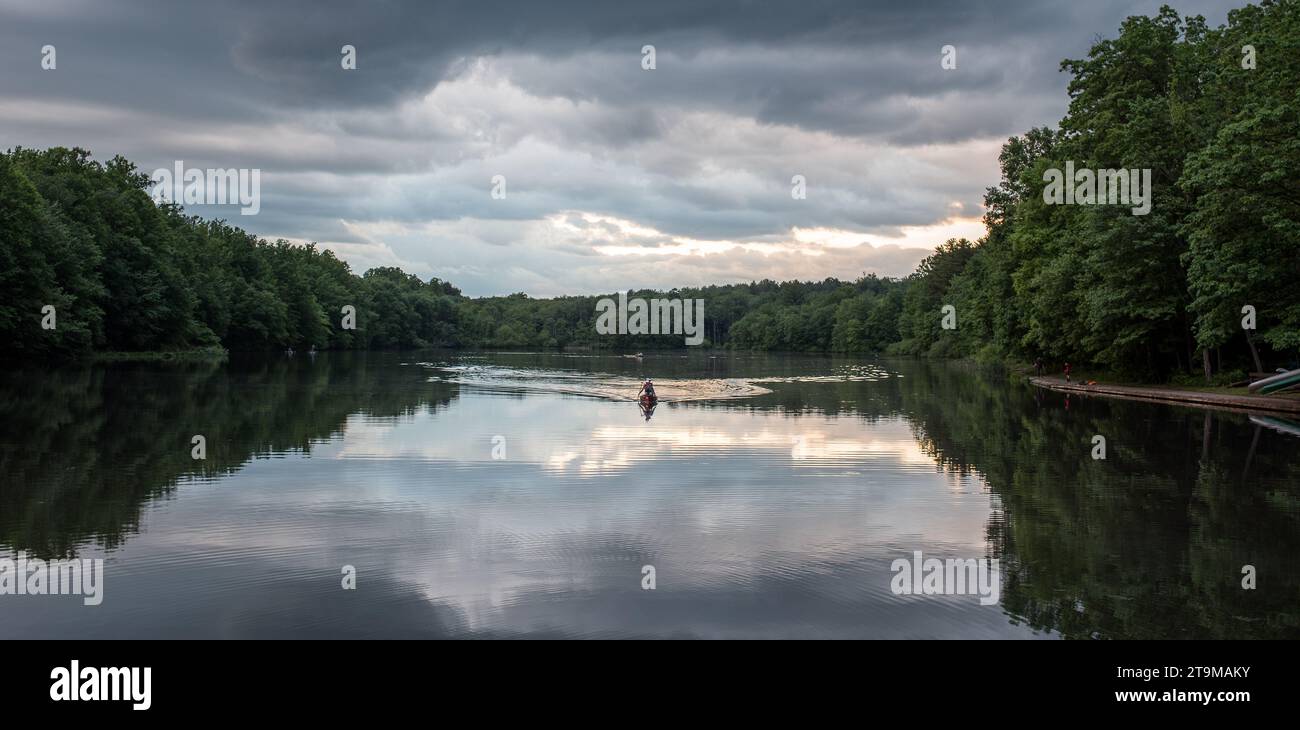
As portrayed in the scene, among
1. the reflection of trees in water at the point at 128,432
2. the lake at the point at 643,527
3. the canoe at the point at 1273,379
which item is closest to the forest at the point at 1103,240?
the canoe at the point at 1273,379

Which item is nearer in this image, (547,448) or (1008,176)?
(547,448)

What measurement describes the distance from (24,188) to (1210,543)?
62.9 m

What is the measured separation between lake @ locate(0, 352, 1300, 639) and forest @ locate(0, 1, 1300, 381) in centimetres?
826

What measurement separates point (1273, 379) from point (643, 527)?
30.5 metres

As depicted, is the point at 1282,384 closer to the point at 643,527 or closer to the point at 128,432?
the point at 643,527

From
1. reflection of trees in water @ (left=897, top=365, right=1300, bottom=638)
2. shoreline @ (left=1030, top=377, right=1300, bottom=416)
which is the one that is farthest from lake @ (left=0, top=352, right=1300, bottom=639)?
shoreline @ (left=1030, top=377, right=1300, bottom=416)

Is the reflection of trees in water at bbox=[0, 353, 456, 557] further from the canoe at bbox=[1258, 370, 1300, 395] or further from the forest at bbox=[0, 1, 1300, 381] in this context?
the canoe at bbox=[1258, 370, 1300, 395]

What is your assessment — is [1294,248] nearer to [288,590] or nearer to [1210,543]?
[1210,543]

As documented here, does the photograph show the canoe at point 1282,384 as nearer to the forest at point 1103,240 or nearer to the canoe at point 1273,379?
the canoe at point 1273,379

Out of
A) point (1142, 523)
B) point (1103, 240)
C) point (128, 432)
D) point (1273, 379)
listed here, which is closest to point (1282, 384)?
point (1273, 379)

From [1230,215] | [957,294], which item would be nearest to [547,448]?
[1230,215]

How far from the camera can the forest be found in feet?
104
